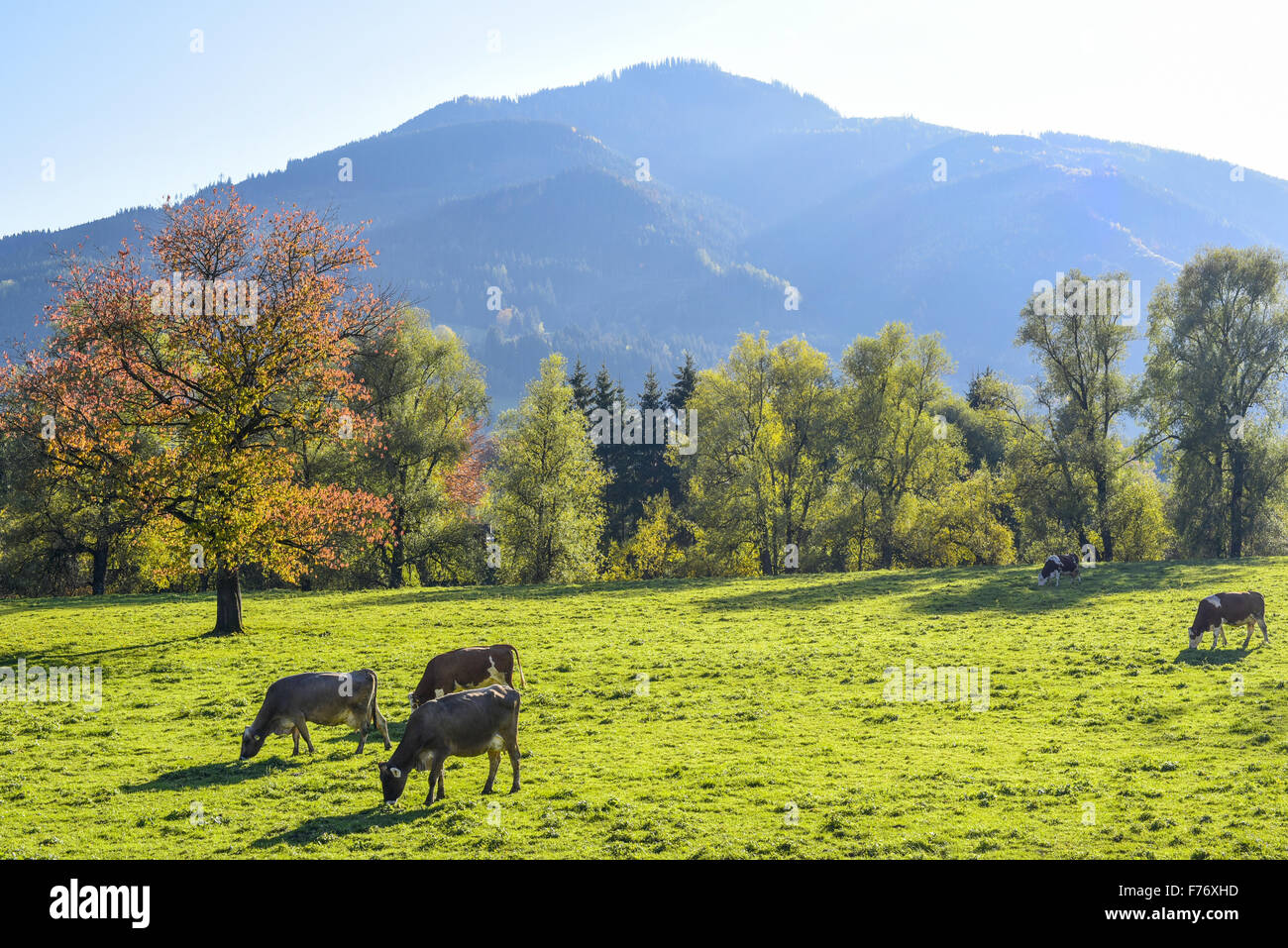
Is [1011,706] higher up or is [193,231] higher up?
[193,231]

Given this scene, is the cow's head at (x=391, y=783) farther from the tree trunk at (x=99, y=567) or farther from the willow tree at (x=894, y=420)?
the willow tree at (x=894, y=420)

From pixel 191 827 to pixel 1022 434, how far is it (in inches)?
2166

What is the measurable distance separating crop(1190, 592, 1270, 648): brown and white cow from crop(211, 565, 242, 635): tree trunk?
3245 centimetres

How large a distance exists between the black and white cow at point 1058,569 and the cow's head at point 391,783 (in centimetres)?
3477

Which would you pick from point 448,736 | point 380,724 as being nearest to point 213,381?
point 380,724

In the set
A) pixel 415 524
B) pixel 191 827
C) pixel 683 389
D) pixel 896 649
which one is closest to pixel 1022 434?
pixel 683 389

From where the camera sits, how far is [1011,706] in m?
21.6

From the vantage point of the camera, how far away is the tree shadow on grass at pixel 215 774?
15.8m

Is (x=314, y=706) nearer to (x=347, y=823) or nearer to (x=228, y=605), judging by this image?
(x=347, y=823)

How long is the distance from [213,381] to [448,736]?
67.7ft

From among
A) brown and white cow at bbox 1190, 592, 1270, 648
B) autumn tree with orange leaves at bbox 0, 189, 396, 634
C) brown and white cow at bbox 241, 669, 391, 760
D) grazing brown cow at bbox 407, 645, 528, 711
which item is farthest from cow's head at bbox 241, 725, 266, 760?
brown and white cow at bbox 1190, 592, 1270, 648
